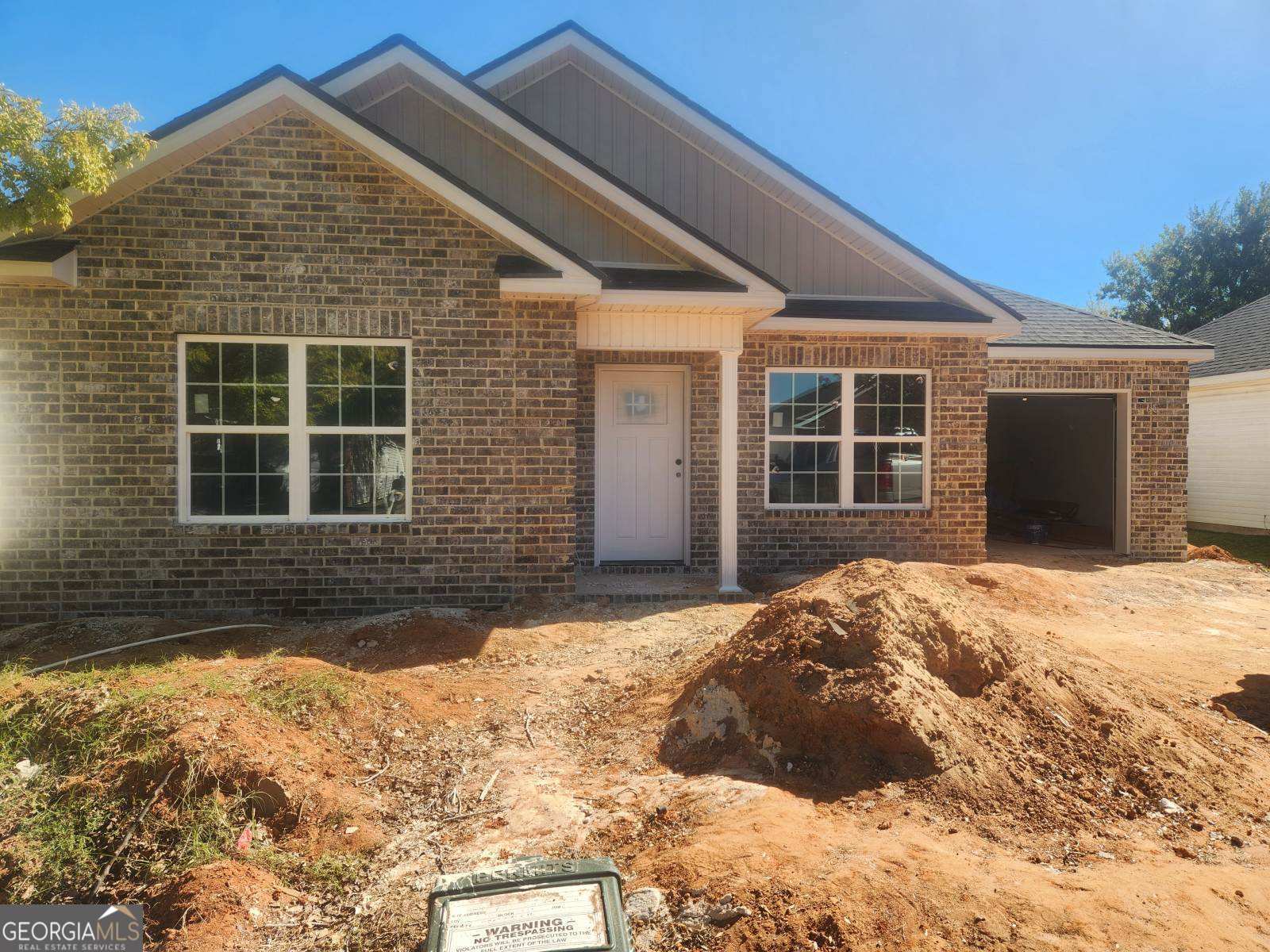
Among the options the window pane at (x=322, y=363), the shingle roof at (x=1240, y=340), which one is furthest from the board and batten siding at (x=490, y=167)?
the shingle roof at (x=1240, y=340)

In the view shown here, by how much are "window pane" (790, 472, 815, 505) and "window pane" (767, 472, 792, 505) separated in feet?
0.27

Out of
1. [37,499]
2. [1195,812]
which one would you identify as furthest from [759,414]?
[37,499]

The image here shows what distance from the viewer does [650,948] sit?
9.66 ft

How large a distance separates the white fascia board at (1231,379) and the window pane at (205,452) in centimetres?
1884

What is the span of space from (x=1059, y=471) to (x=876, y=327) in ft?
37.0

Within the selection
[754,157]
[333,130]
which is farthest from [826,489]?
[333,130]

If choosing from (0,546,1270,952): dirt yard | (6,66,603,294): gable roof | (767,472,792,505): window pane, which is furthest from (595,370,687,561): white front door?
(0,546,1270,952): dirt yard

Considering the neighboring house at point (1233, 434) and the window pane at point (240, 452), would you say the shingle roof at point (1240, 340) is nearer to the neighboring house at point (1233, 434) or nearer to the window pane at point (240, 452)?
the neighboring house at point (1233, 434)

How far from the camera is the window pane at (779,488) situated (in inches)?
428

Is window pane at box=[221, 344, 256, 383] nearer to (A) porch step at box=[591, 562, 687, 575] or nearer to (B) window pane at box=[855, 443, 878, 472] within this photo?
(A) porch step at box=[591, 562, 687, 575]

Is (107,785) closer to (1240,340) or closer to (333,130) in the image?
(333,130)

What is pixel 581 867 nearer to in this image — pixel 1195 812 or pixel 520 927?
pixel 520 927

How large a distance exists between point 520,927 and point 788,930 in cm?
94

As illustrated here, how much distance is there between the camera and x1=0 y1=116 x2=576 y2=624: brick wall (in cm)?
776
